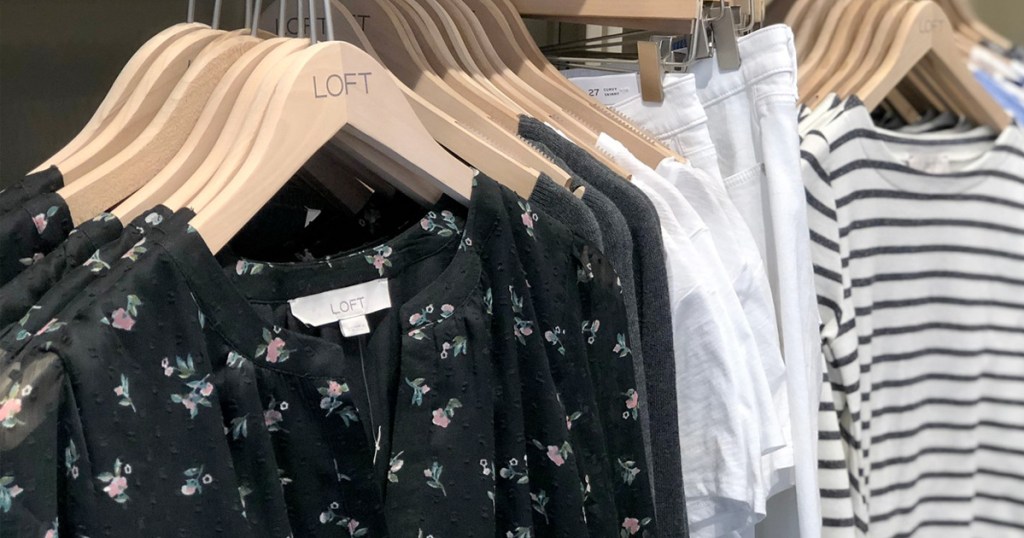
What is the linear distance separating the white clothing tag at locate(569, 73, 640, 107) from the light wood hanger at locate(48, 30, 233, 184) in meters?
0.44

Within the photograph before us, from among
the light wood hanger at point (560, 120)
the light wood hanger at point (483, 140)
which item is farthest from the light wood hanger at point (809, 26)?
the light wood hanger at point (483, 140)

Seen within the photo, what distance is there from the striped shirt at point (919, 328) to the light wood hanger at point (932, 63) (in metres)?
0.03

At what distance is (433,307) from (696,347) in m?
0.26

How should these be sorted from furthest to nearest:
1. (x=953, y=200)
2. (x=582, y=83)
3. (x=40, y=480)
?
(x=953, y=200) < (x=582, y=83) < (x=40, y=480)

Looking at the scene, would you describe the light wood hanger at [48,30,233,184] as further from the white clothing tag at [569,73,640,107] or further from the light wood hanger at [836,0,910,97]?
the light wood hanger at [836,0,910,97]

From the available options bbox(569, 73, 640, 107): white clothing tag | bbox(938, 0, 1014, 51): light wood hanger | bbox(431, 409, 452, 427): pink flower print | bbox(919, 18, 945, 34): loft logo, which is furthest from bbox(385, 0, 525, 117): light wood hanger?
bbox(938, 0, 1014, 51): light wood hanger

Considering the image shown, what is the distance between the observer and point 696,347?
0.75 meters

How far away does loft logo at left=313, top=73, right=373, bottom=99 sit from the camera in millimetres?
538

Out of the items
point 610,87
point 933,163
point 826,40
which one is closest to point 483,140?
point 610,87

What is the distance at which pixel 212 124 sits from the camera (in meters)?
0.56

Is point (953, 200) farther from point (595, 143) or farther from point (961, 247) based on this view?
point (595, 143)

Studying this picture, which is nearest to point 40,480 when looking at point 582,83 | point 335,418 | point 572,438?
point 335,418

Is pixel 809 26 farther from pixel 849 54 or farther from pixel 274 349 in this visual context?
pixel 274 349

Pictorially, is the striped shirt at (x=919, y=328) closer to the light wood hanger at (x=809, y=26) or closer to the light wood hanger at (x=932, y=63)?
the light wood hanger at (x=932, y=63)
